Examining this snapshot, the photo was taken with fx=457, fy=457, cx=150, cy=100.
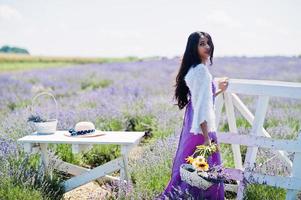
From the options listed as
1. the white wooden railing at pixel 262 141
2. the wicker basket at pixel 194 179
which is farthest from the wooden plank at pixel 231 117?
the wicker basket at pixel 194 179

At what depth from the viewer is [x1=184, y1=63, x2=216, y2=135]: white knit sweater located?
3531 millimetres

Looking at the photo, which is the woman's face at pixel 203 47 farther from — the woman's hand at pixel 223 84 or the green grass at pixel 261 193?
the green grass at pixel 261 193

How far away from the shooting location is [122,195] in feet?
12.1

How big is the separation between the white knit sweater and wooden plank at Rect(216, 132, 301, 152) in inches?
11.7

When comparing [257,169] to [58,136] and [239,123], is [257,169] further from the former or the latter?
[239,123]

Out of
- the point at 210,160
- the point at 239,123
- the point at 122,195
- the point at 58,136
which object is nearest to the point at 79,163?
the point at 58,136

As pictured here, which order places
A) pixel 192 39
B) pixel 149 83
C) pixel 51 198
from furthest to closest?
pixel 149 83
pixel 51 198
pixel 192 39

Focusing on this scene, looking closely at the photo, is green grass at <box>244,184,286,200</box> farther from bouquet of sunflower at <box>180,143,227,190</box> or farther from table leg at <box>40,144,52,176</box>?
table leg at <box>40,144,52,176</box>

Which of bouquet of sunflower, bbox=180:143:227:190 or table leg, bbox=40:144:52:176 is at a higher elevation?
bouquet of sunflower, bbox=180:143:227:190

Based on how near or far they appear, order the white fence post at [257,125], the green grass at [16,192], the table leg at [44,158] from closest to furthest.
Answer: the green grass at [16,192]
the white fence post at [257,125]
the table leg at [44,158]

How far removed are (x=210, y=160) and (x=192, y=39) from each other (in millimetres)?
989

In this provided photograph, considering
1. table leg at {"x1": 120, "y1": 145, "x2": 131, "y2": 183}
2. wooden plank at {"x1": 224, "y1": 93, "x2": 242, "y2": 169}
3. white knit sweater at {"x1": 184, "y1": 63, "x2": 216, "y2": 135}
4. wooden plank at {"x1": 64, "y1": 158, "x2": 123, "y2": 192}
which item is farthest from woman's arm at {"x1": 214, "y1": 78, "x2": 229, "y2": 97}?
wooden plank at {"x1": 64, "y1": 158, "x2": 123, "y2": 192}

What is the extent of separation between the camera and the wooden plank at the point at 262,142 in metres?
3.53

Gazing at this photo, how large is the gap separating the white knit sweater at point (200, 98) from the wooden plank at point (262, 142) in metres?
0.30
